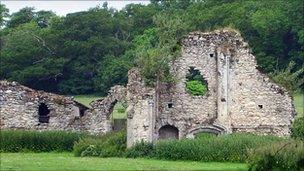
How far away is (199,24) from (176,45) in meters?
37.4

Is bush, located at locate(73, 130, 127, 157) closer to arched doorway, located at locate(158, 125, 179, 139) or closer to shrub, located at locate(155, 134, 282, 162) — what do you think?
shrub, located at locate(155, 134, 282, 162)

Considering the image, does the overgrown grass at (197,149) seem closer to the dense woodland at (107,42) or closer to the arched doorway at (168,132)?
the arched doorway at (168,132)

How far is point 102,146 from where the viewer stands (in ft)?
139

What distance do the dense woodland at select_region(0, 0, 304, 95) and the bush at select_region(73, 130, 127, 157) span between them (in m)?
29.3

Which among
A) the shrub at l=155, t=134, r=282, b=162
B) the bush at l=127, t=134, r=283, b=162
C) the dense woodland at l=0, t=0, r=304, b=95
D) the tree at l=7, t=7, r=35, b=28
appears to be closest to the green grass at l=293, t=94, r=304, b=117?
the dense woodland at l=0, t=0, r=304, b=95

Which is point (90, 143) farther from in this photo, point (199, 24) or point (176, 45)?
point (199, 24)

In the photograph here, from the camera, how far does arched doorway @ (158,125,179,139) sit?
46.8 metres

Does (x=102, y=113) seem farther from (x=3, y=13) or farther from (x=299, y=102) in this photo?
(x=3, y=13)

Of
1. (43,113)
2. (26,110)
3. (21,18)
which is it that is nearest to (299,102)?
(43,113)

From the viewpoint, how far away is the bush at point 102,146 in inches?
1644

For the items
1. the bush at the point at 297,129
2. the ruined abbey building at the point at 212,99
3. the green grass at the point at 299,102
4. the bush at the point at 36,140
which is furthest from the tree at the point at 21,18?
the bush at the point at 297,129

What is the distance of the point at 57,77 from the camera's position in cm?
7862

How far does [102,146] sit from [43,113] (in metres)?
8.01

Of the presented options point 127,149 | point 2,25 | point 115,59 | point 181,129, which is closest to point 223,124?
point 181,129
